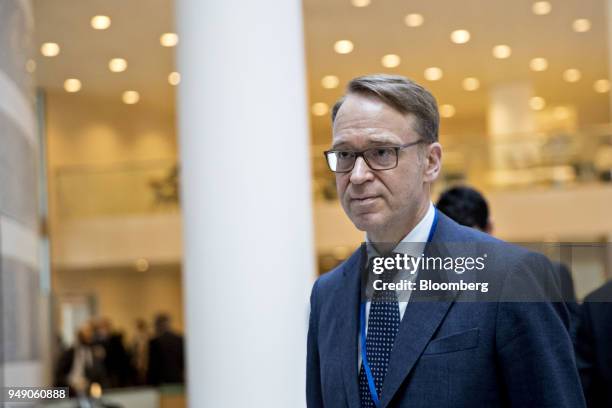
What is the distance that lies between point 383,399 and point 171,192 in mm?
17877

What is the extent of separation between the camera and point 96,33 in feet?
49.6

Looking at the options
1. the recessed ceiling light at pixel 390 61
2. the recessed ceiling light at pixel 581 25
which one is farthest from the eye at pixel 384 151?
the recessed ceiling light at pixel 390 61

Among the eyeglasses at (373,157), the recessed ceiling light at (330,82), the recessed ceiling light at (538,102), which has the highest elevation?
the recessed ceiling light at (538,102)

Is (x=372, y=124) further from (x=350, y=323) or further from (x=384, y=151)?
(x=350, y=323)

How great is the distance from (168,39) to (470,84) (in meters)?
7.51

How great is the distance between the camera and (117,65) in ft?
57.3

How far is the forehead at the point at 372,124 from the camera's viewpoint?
6.30ft

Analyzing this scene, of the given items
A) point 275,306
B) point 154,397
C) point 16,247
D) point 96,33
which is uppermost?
point 96,33

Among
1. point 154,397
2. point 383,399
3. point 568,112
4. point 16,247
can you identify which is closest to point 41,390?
point 383,399

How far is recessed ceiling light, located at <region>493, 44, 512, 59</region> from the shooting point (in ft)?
56.8

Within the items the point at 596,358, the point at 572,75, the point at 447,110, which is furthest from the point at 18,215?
the point at 447,110

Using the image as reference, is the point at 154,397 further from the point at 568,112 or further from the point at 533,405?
the point at 568,112

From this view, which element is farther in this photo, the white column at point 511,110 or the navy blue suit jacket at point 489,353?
the white column at point 511,110

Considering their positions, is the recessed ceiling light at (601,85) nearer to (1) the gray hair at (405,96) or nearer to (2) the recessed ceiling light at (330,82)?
(2) the recessed ceiling light at (330,82)
